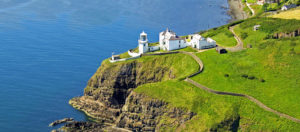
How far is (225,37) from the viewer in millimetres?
136500

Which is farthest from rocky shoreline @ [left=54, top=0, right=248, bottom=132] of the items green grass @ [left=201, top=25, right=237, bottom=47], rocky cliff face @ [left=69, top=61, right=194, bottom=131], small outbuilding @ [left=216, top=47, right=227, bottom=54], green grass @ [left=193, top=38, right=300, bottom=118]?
green grass @ [left=201, top=25, right=237, bottom=47]

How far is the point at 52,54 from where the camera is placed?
500 feet

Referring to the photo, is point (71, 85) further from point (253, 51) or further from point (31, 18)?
point (31, 18)

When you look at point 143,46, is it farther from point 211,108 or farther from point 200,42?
point 211,108

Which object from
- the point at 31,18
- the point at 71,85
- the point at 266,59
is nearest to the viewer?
the point at 266,59

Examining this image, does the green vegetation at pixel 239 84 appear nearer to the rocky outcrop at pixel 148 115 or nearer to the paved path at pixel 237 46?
the rocky outcrop at pixel 148 115

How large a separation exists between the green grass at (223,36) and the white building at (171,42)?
45.2ft

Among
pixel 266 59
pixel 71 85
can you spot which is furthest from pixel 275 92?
pixel 71 85

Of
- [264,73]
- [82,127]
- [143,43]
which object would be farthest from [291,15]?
[82,127]

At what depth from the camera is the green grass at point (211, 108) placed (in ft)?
304

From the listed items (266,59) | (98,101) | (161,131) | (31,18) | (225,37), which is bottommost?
(161,131)

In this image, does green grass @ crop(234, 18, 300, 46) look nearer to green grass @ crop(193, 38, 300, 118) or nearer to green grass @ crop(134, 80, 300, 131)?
green grass @ crop(193, 38, 300, 118)

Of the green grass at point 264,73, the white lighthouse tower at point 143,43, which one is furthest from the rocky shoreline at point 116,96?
the green grass at point 264,73

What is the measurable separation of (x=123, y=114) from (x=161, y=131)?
13.6m
